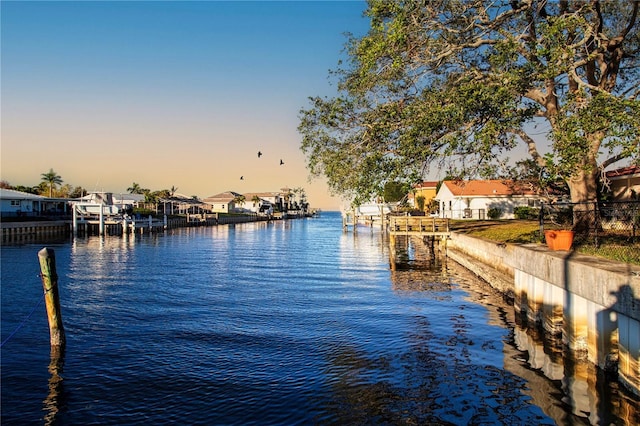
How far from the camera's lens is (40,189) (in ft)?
380

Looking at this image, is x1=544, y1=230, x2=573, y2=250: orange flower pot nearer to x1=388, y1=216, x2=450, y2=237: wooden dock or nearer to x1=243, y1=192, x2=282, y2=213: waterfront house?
x1=388, y1=216, x2=450, y2=237: wooden dock

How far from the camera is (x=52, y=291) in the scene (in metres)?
12.2

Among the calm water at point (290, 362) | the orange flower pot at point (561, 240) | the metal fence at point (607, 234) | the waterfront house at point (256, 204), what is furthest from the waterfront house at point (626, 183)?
the waterfront house at point (256, 204)

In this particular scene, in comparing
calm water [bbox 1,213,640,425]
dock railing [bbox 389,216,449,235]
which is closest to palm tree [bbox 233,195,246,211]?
dock railing [bbox 389,216,449,235]

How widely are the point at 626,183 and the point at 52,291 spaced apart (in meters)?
32.3

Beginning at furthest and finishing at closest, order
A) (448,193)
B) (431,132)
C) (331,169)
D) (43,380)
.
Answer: (448,193)
(331,169)
(431,132)
(43,380)

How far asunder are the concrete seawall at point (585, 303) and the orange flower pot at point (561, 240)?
0.37 meters

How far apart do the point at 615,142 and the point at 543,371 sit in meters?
6.54

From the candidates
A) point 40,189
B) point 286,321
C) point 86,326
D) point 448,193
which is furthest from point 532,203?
point 40,189

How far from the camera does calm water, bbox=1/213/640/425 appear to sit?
8.74 metres

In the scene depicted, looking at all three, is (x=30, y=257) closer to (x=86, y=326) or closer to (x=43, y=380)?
(x=86, y=326)

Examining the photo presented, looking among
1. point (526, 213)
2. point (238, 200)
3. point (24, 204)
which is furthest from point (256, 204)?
point (526, 213)

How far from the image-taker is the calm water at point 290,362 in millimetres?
8742

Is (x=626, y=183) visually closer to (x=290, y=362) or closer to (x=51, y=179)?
(x=290, y=362)
